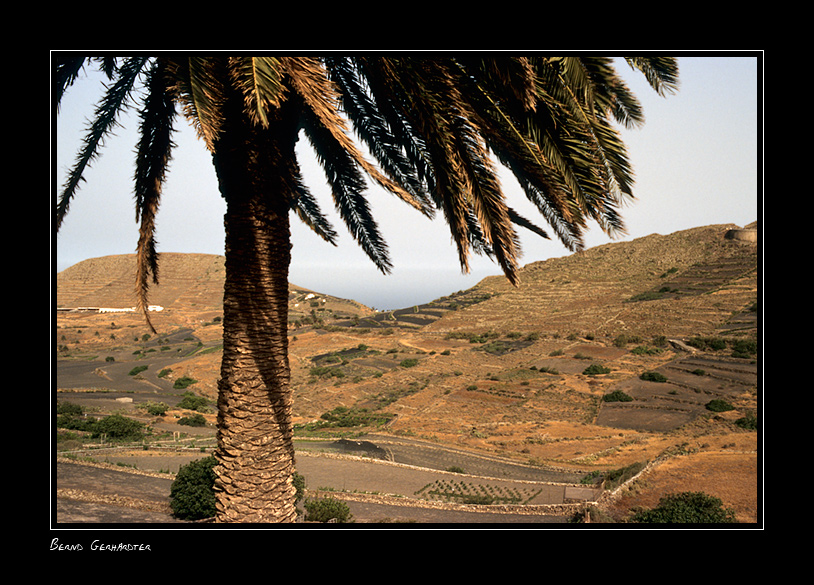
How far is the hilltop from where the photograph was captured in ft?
74.1

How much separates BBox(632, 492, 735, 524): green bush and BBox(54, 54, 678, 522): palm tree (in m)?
7.78

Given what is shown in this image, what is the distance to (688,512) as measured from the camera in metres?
10.2

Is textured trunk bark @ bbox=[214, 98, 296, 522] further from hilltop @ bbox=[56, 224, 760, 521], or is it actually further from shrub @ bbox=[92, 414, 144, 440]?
shrub @ bbox=[92, 414, 144, 440]

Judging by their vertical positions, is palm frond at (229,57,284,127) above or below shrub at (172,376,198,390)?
above

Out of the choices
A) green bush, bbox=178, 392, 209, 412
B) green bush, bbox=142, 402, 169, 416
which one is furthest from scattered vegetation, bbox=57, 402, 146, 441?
green bush, bbox=178, 392, 209, 412

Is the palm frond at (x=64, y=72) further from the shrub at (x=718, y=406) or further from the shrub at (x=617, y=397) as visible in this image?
the shrub at (x=617, y=397)

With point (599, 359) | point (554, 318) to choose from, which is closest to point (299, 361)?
point (599, 359)

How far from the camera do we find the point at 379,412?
103ft

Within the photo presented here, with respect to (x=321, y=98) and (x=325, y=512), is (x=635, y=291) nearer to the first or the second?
(x=325, y=512)

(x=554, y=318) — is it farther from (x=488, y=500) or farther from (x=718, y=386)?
(x=488, y=500)

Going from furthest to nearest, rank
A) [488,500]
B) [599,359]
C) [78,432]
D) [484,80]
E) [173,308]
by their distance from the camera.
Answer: [173,308], [599,359], [78,432], [488,500], [484,80]

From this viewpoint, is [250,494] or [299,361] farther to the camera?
[299,361]

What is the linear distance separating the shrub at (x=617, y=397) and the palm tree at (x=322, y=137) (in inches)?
1114

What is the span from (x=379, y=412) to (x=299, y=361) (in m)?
17.3
